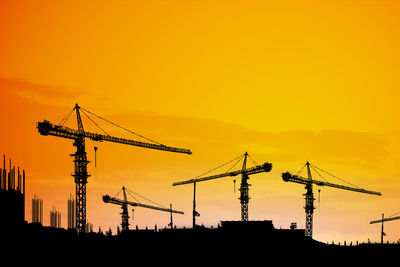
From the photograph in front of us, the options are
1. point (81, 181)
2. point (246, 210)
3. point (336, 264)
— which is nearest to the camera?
point (336, 264)

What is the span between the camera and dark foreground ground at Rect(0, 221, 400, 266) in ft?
301

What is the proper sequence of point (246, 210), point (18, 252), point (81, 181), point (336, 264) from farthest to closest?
point (246, 210)
point (81, 181)
point (336, 264)
point (18, 252)

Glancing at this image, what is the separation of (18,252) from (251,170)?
354 ft

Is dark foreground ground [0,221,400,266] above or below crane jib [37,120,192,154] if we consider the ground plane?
below

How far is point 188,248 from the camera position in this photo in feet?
309

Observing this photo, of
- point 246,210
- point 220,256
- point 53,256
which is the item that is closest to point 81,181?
point 53,256

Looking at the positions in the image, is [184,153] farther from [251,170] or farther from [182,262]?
[182,262]

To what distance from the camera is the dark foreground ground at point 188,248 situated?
9169 centimetres

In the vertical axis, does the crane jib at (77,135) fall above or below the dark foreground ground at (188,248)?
above

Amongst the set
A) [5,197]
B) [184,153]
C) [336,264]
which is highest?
[184,153]

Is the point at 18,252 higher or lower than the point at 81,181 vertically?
lower

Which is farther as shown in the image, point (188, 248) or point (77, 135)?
point (77, 135)

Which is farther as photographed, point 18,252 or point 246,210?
point 246,210

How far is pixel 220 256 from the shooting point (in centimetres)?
9169
